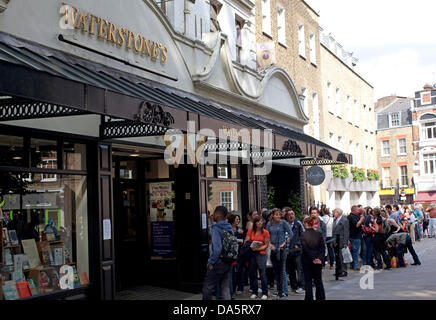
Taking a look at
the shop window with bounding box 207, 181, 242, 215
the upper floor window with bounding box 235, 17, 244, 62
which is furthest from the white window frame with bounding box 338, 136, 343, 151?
the shop window with bounding box 207, 181, 242, 215

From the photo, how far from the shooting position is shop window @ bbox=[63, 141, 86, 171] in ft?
30.7

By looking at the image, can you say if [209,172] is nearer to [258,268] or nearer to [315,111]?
[258,268]

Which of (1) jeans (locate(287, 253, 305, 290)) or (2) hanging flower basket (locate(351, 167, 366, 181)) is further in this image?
(2) hanging flower basket (locate(351, 167, 366, 181))

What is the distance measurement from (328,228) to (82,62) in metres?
8.70

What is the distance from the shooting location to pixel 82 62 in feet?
30.9

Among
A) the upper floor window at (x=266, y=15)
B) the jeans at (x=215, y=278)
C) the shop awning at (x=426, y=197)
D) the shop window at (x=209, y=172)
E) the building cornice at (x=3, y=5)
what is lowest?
the jeans at (x=215, y=278)

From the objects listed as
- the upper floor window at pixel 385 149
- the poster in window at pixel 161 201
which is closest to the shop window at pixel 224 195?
the poster in window at pixel 161 201

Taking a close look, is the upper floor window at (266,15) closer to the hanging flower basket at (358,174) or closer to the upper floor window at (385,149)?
the hanging flower basket at (358,174)

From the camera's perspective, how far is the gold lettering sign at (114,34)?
9.45 m

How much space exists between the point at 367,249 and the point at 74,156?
947 centimetres

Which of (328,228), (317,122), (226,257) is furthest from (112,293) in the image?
(317,122)

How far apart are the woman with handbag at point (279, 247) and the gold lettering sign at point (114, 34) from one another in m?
4.16

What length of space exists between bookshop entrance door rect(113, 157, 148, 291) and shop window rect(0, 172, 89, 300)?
317cm

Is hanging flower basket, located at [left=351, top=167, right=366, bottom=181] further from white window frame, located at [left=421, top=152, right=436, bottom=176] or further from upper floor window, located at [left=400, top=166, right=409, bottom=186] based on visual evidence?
upper floor window, located at [left=400, top=166, right=409, bottom=186]
